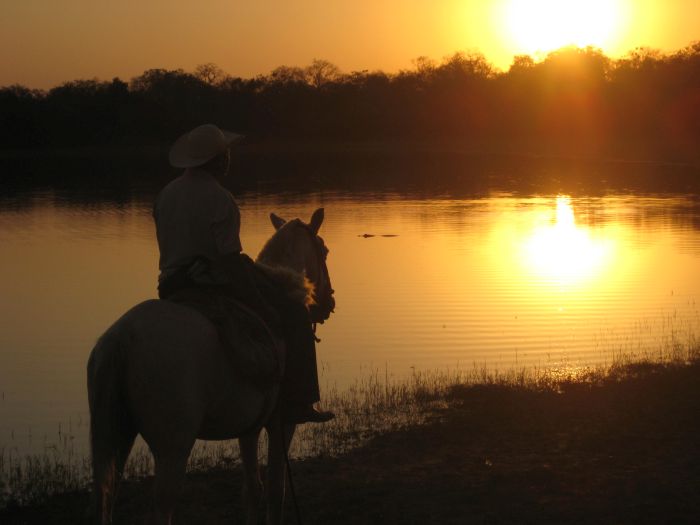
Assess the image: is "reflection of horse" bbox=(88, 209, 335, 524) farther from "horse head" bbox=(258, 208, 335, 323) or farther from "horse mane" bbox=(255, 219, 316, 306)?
"horse head" bbox=(258, 208, 335, 323)

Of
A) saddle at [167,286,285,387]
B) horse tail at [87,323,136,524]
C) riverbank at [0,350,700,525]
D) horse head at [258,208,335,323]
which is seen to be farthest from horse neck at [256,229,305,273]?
riverbank at [0,350,700,525]

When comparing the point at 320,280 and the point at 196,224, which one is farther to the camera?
the point at 320,280

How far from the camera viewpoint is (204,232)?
520 centimetres

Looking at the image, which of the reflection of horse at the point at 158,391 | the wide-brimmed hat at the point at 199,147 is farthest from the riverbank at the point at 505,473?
the wide-brimmed hat at the point at 199,147

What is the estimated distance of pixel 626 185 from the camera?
4866cm

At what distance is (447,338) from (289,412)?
29.8 ft

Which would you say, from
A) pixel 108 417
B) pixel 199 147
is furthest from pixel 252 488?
pixel 199 147

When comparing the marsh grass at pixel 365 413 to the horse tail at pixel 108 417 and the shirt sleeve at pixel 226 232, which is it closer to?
the horse tail at pixel 108 417

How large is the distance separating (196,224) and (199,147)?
424 millimetres

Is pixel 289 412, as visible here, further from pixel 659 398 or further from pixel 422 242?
pixel 422 242

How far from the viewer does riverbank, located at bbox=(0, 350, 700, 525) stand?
6266 mm

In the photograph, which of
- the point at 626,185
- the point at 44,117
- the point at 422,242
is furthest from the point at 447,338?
the point at 44,117

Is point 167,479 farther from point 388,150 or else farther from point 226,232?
point 388,150

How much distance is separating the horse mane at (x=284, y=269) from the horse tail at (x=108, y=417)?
42.3 inches
